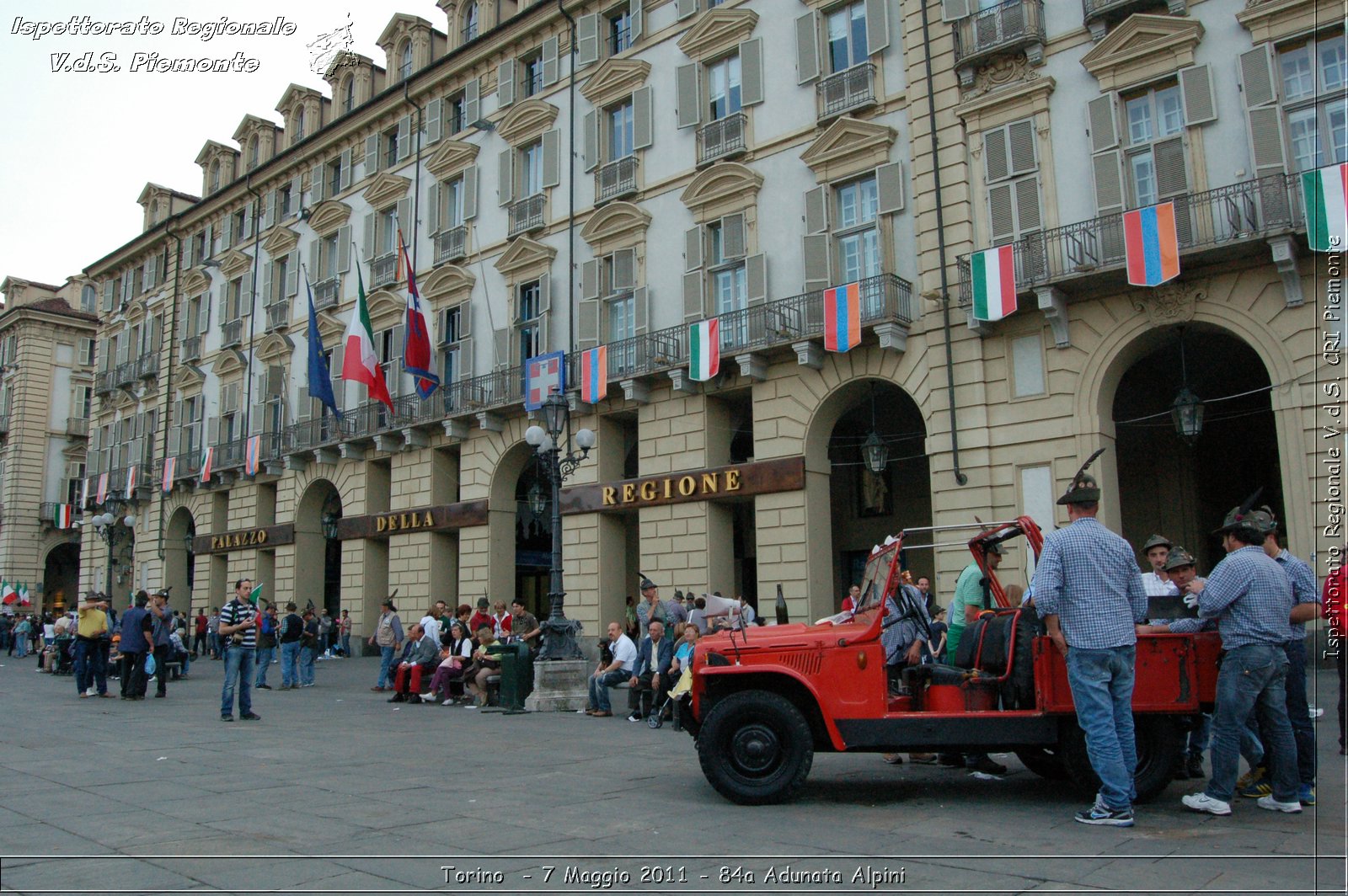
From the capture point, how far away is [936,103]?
784 inches

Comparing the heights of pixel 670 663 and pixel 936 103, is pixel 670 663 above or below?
below

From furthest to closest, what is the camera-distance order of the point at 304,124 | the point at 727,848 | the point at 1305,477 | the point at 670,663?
1. the point at 304,124
2. the point at 1305,477
3. the point at 670,663
4. the point at 727,848

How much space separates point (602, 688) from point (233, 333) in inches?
1108

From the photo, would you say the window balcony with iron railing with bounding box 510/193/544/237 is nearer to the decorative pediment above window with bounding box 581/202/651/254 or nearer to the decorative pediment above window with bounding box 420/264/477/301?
the decorative pediment above window with bounding box 581/202/651/254

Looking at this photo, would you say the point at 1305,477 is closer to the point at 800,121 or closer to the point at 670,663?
the point at 670,663

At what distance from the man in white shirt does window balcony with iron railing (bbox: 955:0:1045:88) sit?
12173mm

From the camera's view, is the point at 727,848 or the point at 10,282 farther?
the point at 10,282

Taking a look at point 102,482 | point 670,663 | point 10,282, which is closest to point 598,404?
point 670,663

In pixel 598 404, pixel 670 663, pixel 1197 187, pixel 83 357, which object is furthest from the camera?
pixel 83 357

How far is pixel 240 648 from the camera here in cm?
1366

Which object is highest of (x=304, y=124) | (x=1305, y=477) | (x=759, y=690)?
(x=304, y=124)

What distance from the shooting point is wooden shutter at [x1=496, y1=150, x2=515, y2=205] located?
1097 inches

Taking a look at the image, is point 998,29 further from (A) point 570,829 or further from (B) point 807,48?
(A) point 570,829

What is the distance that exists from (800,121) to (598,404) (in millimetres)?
7908
